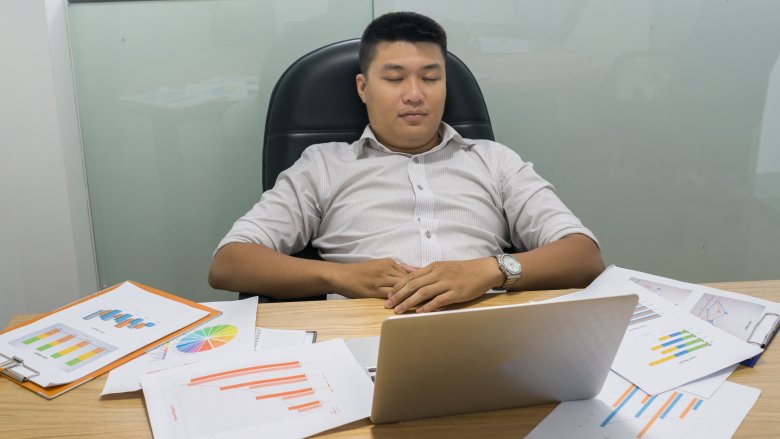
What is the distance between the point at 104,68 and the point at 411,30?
3.44 ft

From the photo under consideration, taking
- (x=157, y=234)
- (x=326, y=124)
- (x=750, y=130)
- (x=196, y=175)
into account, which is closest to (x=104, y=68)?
(x=196, y=175)

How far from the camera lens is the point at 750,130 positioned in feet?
7.39

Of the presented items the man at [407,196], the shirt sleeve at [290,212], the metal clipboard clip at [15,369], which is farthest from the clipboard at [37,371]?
the shirt sleeve at [290,212]

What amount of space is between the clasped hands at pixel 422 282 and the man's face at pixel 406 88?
0.53 meters

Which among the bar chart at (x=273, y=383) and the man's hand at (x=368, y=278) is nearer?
the bar chart at (x=273, y=383)

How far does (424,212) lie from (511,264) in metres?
0.39

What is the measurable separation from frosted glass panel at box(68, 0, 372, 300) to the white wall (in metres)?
0.09

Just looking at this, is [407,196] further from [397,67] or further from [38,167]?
[38,167]

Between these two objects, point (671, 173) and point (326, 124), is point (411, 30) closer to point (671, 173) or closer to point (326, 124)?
point (326, 124)

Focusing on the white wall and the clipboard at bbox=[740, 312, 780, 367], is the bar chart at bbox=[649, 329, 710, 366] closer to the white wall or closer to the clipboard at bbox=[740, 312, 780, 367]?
the clipboard at bbox=[740, 312, 780, 367]

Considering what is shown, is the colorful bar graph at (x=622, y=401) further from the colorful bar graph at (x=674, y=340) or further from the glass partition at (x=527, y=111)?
the glass partition at (x=527, y=111)

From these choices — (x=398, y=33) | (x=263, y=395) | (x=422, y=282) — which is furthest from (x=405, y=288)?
(x=398, y=33)

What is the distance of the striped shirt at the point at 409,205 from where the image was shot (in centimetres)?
149

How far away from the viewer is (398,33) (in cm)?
164
